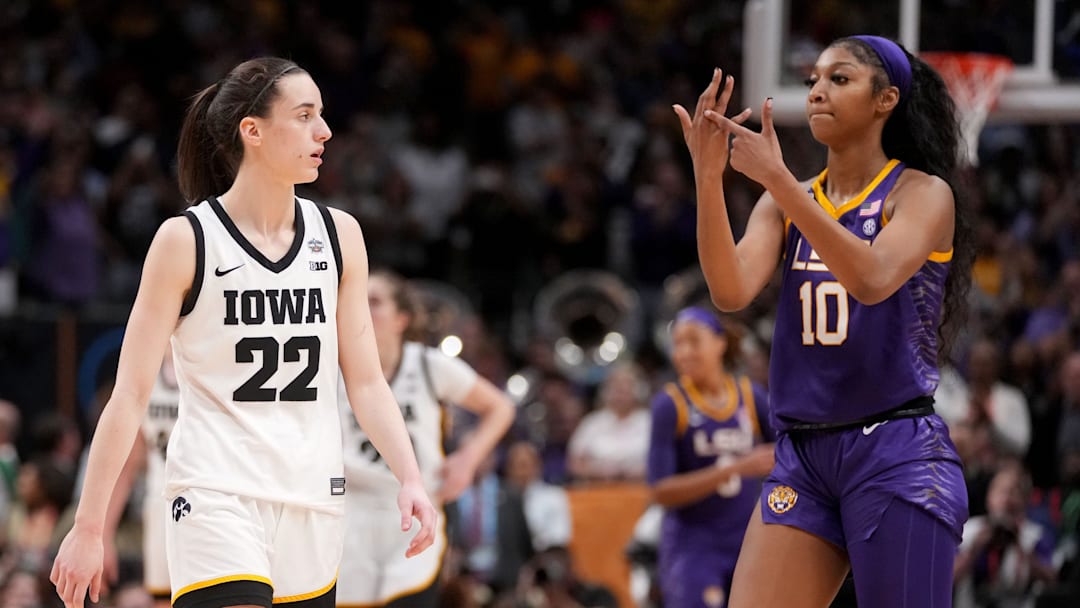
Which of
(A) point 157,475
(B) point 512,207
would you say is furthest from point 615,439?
(A) point 157,475

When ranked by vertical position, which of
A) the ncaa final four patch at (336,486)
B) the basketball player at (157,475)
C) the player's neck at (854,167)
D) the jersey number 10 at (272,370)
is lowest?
the basketball player at (157,475)

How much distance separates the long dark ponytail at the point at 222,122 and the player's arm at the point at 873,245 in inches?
56.1

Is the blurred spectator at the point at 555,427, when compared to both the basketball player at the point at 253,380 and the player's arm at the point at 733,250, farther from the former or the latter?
the basketball player at the point at 253,380

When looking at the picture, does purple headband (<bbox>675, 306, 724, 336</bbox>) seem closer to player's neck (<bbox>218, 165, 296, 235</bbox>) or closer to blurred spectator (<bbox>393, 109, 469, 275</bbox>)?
player's neck (<bbox>218, 165, 296, 235</bbox>)

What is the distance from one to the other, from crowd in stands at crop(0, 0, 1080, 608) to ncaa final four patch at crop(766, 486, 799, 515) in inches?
184

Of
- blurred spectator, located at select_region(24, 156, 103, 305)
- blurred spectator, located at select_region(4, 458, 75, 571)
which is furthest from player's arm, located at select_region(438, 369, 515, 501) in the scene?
blurred spectator, located at select_region(24, 156, 103, 305)

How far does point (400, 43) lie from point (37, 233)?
5.24 metres

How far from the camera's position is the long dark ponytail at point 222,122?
14.3ft

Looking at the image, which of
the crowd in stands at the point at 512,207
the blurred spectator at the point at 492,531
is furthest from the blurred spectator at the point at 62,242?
the blurred spectator at the point at 492,531

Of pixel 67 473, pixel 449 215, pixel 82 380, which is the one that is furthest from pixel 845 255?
pixel 449 215

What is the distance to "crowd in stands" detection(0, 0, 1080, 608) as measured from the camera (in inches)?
399

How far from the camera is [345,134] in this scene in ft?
52.7

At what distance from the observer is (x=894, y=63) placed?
470 cm

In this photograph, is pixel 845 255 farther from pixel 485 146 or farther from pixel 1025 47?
pixel 485 146
